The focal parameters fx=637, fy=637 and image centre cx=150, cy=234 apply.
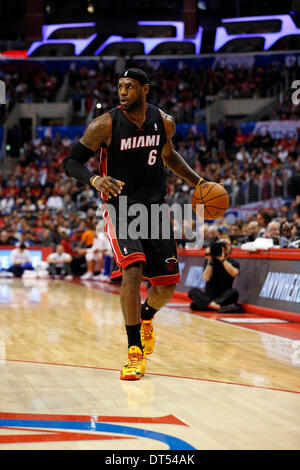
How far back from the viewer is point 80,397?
412 centimetres

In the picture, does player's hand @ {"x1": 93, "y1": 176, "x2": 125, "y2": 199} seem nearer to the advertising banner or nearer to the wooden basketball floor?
the wooden basketball floor

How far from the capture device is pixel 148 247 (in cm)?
514

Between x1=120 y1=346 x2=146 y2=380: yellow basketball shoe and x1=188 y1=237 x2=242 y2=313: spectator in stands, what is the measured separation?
5.55 meters

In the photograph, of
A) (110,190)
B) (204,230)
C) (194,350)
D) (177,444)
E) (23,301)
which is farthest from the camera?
(204,230)

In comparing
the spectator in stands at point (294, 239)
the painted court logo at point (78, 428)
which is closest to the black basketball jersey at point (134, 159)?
the painted court logo at point (78, 428)

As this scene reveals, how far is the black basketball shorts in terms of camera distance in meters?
4.98

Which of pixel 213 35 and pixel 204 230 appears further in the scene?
pixel 213 35

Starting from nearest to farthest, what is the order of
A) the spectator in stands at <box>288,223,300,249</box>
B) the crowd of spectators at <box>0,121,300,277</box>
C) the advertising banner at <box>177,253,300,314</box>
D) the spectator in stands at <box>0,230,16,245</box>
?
the advertising banner at <box>177,253,300,314</box>, the spectator in stands at <box>288,223,300,249</box>, the crowd of spectators at <box>0,121,300,277</box>, the spectator in stands at <box>0,230,16,245</box>

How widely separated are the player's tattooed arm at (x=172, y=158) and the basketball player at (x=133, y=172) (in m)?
0.03

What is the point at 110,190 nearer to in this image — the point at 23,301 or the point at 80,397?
the point at 80,397

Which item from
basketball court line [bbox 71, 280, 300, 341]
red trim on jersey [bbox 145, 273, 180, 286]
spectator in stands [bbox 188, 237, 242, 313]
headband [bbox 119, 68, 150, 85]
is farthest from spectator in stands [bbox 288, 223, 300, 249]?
headband [bbox 119, 68, 150, 85]

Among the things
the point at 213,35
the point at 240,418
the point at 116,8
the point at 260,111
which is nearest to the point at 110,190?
the point at 240,418

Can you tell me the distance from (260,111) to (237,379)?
90.2ft

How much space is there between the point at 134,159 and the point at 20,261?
15625 millimetres
